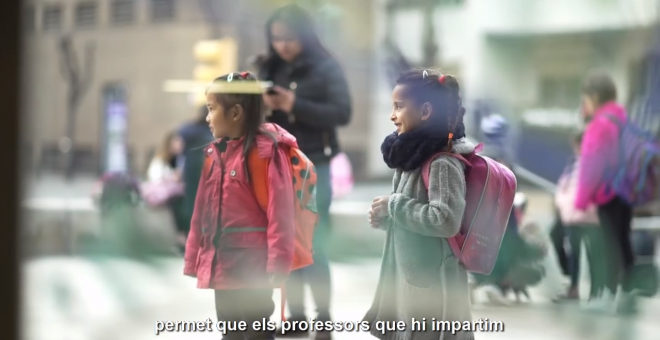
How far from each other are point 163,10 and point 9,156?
86 cm

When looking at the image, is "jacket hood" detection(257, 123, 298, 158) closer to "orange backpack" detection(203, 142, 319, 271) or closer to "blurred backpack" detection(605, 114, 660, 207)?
"orange backpack" detection(203, 142, 319, 271)

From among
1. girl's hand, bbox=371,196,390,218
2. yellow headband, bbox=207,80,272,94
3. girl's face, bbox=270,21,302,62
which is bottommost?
girl's hand, bbox=371,196,390,218

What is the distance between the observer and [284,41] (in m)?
3.93

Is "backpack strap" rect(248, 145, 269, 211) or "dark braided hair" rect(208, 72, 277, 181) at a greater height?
"dark braided hair" rect(208, 72, 277, 181)

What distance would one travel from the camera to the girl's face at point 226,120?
3.48 meters

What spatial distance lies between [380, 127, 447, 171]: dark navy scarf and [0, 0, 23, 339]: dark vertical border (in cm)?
132

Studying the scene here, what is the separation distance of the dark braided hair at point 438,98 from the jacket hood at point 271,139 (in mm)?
510

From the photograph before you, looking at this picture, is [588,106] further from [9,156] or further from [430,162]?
[9,156]

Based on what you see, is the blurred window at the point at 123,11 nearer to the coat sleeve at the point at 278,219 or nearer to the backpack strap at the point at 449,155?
the coat sleeve at the point at 278,219

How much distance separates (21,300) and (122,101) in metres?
0.85

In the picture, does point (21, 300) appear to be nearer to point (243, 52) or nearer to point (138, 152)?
point (138, 152)

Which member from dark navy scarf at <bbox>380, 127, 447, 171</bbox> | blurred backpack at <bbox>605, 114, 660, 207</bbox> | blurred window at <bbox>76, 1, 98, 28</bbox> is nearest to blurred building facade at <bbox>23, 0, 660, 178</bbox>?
blurred window at <bbox>76, 1, 98, 28</bbox>

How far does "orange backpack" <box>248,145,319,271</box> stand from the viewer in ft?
11.3

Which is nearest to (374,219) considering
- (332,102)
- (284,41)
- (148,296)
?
(332,102)
